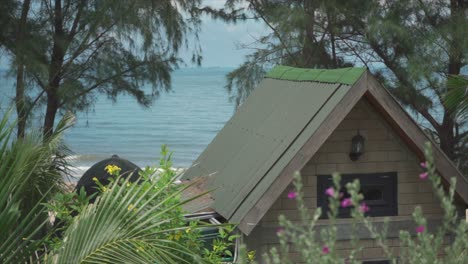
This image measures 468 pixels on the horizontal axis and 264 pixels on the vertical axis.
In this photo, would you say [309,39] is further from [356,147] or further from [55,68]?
[356,147]

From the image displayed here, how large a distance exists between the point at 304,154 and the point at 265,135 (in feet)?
5.61

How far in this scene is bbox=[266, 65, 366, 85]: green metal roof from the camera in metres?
A: 10.2

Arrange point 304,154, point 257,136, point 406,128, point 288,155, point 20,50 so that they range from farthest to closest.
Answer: point 20,50, point 257,136, point 406,128, point 288,155, point 304,154

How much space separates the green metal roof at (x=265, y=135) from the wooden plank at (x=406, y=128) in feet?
1.28

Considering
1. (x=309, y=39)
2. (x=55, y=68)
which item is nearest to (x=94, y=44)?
(x=55, y=68)

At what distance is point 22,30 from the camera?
19422 mm

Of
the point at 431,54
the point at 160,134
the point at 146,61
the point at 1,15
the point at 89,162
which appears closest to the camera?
the point at 431,54

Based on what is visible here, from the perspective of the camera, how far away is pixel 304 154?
9844 mm

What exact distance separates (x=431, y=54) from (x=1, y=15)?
943 cm

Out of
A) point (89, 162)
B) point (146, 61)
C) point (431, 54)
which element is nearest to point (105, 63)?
point (146, 61)

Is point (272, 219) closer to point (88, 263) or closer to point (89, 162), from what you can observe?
point (88, 263)

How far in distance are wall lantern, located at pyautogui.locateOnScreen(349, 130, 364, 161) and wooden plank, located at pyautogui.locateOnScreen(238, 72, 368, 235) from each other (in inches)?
23.2

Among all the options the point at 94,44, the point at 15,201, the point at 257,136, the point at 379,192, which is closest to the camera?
the point at 15,201

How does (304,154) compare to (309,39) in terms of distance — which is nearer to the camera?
(304,154)
